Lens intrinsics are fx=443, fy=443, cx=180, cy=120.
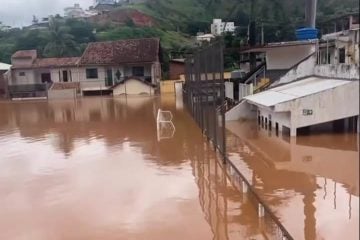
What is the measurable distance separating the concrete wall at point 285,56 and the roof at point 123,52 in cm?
1840

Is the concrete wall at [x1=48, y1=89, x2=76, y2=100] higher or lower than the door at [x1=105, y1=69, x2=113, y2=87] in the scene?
lower

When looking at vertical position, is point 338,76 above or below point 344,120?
above

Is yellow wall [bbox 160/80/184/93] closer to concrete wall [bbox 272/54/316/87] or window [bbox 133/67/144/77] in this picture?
window [bbox 133/67/144/77]

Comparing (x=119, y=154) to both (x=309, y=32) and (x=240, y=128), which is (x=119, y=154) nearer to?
(x=240, y=128)

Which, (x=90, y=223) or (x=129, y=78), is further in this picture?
(x=129, y=78)

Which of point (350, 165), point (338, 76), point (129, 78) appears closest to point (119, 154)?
point (350, 165)

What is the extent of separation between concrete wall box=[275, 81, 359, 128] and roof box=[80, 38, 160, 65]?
27253mm

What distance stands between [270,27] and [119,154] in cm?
2700

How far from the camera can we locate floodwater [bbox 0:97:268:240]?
7.19m

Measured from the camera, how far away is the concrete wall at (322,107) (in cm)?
1346

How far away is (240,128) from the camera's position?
17562mm

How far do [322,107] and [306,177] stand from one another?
4760 millimetres

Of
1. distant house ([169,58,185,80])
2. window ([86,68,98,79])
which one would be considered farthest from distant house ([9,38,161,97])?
distant house ([169,58,185,80])

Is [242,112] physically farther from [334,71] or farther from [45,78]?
[45,78]
